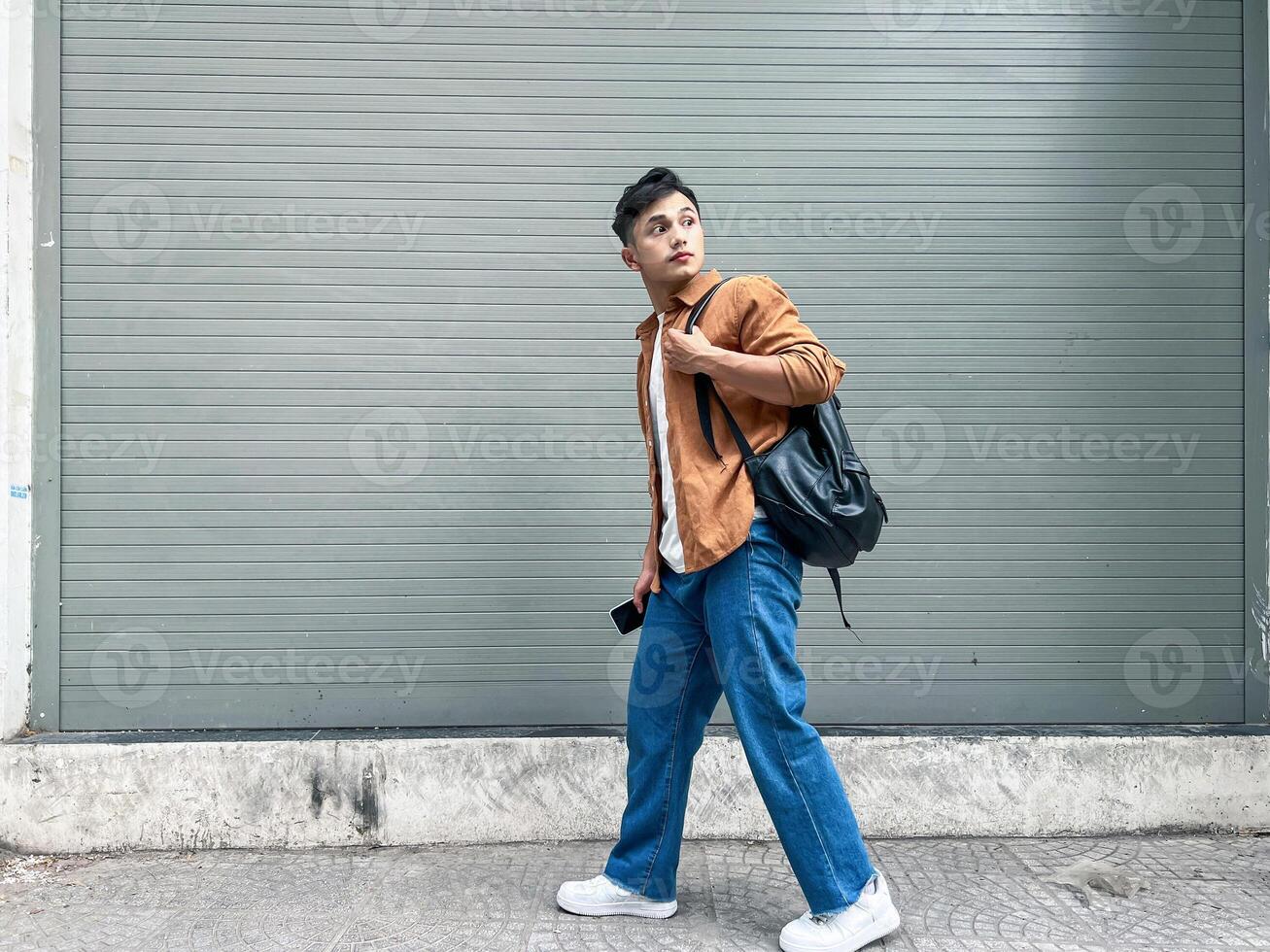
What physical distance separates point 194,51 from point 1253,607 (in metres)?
4.53

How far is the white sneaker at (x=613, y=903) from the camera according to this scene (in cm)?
288

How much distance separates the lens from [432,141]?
381 centimetres

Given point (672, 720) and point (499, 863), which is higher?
point (672, 720)

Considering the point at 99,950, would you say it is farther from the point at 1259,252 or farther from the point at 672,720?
the point at 1259,252

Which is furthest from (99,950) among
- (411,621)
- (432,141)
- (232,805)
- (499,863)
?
(432,141)

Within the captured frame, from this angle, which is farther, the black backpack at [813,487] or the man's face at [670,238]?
the man's face at [670,238]

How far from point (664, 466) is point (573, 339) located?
111 cm

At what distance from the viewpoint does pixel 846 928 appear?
259 cm
